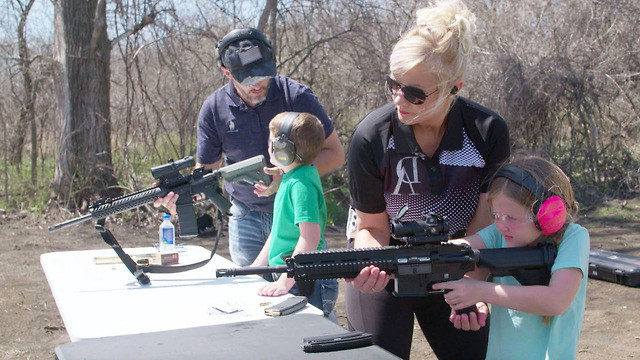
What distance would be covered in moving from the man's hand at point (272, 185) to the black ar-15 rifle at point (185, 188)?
4cm

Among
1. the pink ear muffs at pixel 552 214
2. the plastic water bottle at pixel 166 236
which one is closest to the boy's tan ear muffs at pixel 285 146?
the plastic water bottle at pixel 166 236

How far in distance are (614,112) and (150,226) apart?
6.41 metres

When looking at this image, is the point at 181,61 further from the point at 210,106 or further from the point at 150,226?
the point at 210,106

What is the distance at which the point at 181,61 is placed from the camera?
8.45 m

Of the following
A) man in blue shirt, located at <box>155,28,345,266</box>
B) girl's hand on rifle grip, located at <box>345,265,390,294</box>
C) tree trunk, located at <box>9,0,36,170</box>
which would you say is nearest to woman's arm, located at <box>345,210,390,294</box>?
girl's hand on rifle grip, located at <box>345,265,390,294</box>

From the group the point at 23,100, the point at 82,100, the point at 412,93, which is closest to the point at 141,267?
the point at 412,93

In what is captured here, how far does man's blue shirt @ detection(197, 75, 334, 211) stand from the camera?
3.51 m

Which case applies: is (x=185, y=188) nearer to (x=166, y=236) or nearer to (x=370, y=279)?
(x=166, y=236)

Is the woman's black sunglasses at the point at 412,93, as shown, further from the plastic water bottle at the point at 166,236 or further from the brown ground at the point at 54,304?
the brown ground at the point at 54,304

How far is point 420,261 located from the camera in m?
2.21

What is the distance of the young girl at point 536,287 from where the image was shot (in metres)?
2.13

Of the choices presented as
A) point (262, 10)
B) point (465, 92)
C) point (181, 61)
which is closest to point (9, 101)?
point (181, 61)

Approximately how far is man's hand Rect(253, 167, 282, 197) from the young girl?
1186 millimetres

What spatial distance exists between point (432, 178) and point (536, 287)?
568 mm
